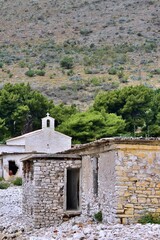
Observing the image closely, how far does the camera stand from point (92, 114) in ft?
178

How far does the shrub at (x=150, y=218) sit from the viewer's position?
1848cm

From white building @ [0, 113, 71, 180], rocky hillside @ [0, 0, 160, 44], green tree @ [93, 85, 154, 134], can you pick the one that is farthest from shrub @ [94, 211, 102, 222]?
rocky hillside @ [0, 0, 160, 44]

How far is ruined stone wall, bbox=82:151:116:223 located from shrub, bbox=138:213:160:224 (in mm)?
935

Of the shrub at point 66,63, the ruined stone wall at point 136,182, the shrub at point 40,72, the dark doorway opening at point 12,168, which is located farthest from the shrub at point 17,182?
the shrub at point 66,63

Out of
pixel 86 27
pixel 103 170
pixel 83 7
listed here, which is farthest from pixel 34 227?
pixel 83 7

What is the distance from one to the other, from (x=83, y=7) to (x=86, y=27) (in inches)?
529

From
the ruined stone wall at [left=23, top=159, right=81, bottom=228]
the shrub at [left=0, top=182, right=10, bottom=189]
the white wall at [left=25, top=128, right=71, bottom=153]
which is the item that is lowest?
the ruined stone wall at [left=23, top=159, right=81, bottom=228]

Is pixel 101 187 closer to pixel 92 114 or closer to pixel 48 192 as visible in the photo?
pixel 48 192

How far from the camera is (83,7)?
121 m

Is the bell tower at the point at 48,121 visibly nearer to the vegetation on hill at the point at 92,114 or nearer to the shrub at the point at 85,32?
the vegetation on hill at the point at 92,114

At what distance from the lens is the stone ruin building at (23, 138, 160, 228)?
739 inches

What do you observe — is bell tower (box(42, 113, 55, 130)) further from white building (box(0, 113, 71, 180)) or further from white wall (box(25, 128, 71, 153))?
white wall (box(25, 128, 71, 153))

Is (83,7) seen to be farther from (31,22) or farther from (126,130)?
(126,130)

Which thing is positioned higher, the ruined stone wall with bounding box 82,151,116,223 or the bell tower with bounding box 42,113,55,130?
the bell tower with bounding box 42,113,55,130
